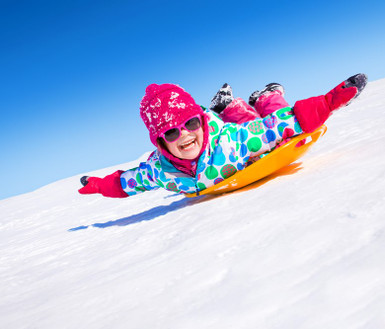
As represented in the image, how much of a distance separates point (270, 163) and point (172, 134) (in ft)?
2.19

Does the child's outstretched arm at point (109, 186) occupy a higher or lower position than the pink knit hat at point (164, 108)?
lower

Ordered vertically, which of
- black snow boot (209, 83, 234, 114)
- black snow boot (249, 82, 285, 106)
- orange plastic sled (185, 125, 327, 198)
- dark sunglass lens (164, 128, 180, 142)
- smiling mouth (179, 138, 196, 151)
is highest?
black snow boot (209, 83, 234, 114)

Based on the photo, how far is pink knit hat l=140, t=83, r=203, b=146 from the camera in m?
1.97

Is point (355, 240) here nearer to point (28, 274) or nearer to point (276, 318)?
point (276, 318)

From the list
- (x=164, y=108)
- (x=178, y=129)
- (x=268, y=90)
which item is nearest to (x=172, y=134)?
(x=178, y=129)

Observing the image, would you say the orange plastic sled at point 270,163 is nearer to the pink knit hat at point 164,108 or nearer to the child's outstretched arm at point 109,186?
the pink knit hat at point 164,108

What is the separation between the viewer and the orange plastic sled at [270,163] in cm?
192

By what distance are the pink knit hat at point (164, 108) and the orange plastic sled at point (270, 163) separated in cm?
50

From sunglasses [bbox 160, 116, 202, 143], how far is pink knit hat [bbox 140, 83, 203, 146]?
23 millimetres

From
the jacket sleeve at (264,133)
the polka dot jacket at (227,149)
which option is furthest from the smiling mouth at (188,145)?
the jacket sleeve at (264,133)

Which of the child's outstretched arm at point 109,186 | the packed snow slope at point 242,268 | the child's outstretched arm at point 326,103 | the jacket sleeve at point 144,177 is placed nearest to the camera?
the packed snow slope at point 242,268

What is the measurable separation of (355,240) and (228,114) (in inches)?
75.8

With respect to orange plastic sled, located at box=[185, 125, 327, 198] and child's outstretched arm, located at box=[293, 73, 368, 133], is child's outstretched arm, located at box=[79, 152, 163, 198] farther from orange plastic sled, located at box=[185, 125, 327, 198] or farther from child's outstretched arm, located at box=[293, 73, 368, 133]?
child's outstretched arm, located at box=[293, 73, 368, 133]

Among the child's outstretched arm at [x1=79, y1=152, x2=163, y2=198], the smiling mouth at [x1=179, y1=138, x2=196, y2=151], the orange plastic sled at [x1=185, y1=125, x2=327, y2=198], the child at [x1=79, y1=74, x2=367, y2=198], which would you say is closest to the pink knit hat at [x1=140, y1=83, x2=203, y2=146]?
the child at [x1=79, y1=74, x2=367, y2=198]
